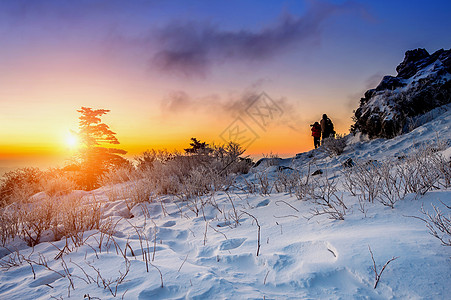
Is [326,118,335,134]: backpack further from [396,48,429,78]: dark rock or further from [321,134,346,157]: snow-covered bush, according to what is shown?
[321,134,346,157]: snow-covered bush

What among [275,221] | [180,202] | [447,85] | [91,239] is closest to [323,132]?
[447,85]

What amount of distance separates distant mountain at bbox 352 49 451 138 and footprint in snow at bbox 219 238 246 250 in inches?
386

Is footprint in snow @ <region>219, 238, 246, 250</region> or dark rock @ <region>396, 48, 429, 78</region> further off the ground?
dark rock @ <region>396, 48, 429, 78</region>

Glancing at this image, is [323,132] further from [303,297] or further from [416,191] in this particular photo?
[303,297]

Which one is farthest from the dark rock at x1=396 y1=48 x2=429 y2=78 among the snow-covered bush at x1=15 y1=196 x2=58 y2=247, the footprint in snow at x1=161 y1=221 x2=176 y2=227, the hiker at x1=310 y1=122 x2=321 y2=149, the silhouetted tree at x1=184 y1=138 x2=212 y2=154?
the snow-covered bush at x1=15 y1=196 x2=58 y2=247

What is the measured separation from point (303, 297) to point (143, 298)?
0.93 meters

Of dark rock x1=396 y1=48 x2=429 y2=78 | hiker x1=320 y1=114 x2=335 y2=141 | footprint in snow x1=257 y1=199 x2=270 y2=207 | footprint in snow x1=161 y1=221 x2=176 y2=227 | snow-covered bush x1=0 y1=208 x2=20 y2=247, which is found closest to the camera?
snow-covered bush x1=0 y1=208 x2=20 y2=247

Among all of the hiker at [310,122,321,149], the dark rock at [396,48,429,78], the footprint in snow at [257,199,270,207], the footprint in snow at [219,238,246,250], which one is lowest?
the footprint in snow at [257,199,270,207]

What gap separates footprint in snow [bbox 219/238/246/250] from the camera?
2.24m

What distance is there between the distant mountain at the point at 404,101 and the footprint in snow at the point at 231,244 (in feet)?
32.1

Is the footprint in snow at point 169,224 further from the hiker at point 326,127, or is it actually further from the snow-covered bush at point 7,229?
the hiker at point 326,127

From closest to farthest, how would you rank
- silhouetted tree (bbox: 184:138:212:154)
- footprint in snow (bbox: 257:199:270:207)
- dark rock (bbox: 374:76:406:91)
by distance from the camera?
footprint in snow (bbox: 257:199:270:207)
silhouetted tree (bbox: 184:138:212:154)
dark rock (bbox: 374:76:406:91)

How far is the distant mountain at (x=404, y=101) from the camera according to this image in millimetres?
9656

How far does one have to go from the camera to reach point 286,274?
1.55m
